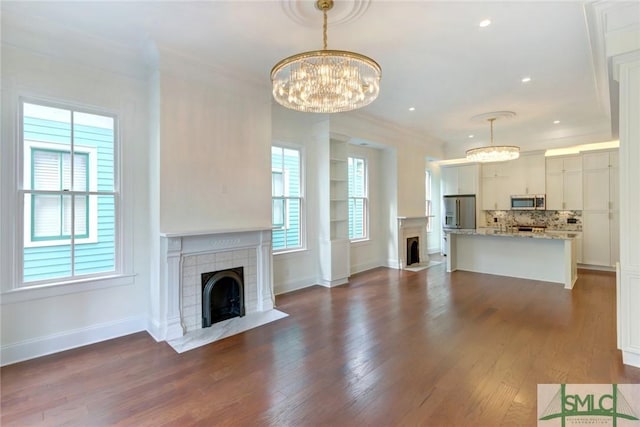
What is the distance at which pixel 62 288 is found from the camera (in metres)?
3.09

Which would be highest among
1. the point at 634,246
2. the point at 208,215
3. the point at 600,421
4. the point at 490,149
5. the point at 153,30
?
the point at 153,30

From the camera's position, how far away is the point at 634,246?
8.82 ft

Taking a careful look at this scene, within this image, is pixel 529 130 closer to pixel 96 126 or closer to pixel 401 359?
pixel 401 359

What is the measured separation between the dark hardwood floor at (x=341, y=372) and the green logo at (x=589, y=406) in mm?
137

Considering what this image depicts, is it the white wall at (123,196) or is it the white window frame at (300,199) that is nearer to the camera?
the white wall at (123,196)

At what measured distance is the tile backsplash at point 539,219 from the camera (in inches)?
280

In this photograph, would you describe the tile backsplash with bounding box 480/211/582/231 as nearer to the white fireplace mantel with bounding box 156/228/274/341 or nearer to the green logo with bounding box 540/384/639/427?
the green logo with bounding box 540/384/639/427

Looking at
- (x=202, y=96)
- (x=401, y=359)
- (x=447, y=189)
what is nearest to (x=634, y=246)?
(x=401, y=359)

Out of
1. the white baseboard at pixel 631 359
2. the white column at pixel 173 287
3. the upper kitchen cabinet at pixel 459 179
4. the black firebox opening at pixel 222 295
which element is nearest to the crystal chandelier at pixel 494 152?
the upper kitchen cabinet at pixel 459 179

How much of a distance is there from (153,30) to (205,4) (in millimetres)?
743

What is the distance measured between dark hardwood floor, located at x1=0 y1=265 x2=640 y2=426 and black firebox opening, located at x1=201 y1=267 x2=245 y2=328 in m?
0.53

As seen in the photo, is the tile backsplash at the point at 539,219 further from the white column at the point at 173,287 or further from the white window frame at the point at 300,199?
the white column at the point at 173,287

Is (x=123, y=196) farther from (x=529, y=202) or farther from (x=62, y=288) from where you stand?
(x=529, y=202)

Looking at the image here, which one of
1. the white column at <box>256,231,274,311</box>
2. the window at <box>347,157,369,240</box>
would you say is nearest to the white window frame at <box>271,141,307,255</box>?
the white column at <box>256,231,274,311</box>
